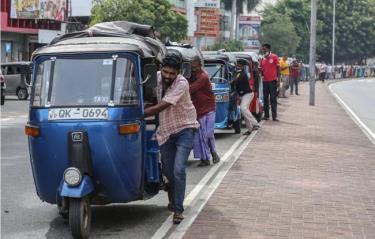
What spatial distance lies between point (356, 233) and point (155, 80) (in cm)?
254

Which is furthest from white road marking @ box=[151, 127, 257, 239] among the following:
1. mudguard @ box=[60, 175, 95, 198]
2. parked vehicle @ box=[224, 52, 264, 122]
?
parked vehicle @ box=[224, 52, 264, 122]

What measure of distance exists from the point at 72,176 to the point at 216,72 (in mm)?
9595

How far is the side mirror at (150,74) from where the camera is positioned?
7152 millimetres

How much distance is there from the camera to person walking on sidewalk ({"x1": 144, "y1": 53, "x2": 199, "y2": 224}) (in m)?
7.49

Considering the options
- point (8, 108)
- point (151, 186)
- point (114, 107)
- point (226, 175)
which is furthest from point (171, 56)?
point (8, 108)

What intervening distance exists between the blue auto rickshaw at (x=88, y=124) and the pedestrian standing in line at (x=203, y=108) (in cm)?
287

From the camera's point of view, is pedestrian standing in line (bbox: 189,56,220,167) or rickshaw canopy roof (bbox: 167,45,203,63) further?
rickshaw canopy roof (bbox: 167,45,203,63)

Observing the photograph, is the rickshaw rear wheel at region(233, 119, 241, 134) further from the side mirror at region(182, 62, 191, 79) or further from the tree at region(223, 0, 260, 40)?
the tree at region(223, 0, 260, 40)

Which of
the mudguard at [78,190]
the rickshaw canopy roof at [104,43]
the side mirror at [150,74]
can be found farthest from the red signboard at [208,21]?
the mudguard at [78,190]

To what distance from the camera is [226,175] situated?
1062cm

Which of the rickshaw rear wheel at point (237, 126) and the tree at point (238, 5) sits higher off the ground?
the tree at point (238, 5)

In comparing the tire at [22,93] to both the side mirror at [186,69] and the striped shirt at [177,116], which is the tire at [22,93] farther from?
the striped shirt at [177,116]

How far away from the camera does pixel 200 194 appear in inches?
359

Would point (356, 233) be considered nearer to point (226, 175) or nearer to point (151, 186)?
point (151, 186)
